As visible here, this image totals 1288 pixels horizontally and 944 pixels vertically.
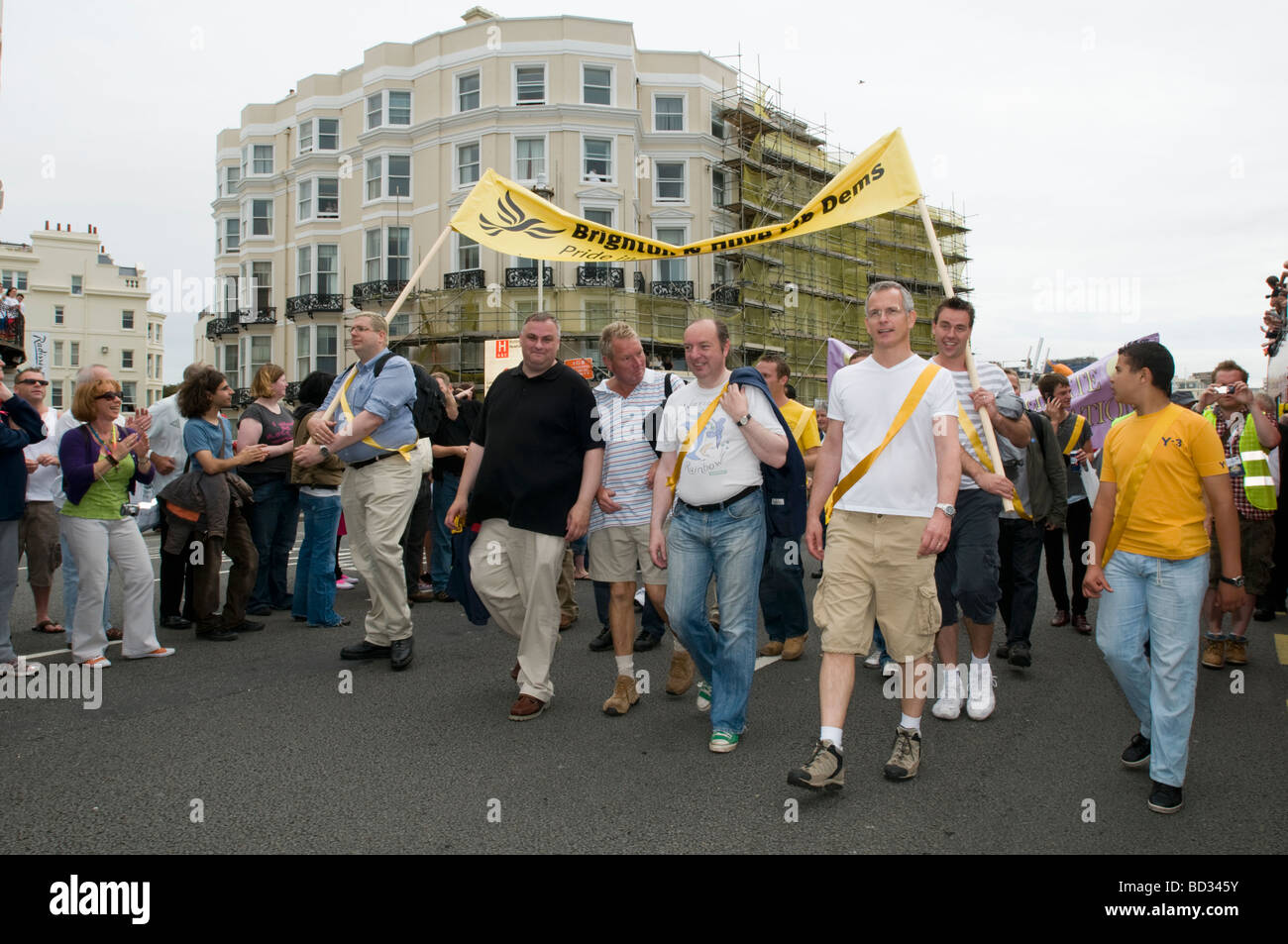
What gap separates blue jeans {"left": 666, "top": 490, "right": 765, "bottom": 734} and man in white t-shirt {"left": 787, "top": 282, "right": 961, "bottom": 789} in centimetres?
48

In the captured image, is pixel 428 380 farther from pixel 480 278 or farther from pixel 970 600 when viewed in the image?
pixel 480 278

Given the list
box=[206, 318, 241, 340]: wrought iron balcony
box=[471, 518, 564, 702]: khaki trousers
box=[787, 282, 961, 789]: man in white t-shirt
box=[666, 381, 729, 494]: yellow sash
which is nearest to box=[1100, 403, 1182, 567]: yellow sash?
box=[787, 282, 961, 789]: man in white t-shirt

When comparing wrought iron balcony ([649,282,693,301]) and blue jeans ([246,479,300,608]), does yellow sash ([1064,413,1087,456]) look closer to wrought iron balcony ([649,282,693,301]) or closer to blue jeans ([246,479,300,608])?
blue jeans ([246,479,300,608])

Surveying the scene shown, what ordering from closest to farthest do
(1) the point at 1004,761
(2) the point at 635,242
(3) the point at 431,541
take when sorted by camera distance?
(1) the point at 1004,761
(2) the point at 635,242
(3) the point at 431,541

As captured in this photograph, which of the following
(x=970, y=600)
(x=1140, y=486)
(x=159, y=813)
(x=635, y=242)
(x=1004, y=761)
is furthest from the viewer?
(x=635, y=242)

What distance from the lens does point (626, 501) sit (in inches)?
208

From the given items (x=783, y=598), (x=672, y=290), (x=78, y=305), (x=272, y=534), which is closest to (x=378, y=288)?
(x=672, y=290)

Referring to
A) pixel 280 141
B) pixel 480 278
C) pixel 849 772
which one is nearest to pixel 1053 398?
pixel 849 772

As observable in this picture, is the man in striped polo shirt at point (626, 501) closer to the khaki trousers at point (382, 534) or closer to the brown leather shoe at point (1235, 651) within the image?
the khaki trousers at point (382, 534)

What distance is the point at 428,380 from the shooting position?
7918mm

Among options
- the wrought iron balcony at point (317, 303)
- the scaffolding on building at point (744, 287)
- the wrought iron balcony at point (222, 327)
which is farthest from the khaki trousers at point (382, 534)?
the wrought iron balcony at point (222, 327)

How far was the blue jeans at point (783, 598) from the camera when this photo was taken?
19.8 ft
